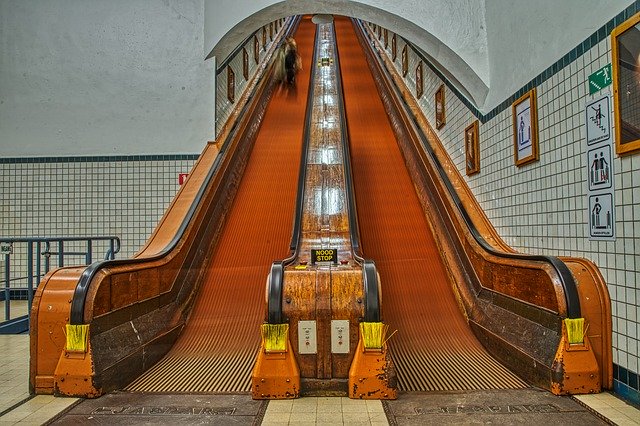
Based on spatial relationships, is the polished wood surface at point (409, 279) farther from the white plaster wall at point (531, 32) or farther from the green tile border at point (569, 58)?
the white plaster wall at point (531, 32)

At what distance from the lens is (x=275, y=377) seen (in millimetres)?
2658

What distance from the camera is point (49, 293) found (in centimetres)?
281

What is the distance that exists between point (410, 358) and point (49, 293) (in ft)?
7.72

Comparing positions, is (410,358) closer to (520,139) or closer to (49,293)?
(520,139)

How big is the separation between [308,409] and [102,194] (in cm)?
453

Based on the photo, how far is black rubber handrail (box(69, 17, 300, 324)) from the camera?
8.78ft

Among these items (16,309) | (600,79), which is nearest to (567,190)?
(600,79)

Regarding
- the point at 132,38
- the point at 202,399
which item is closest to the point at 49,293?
the point at 202,399

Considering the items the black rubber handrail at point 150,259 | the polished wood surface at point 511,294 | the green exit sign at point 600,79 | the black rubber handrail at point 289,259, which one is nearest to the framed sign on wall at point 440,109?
the polished wood surface at point 511,294

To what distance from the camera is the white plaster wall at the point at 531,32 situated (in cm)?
279

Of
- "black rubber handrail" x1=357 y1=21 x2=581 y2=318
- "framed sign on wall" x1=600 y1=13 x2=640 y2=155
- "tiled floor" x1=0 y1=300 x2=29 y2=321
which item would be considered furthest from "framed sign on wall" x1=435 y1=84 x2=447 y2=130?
"tiled floor" x1=0 y1=300 x2=29 y2=321

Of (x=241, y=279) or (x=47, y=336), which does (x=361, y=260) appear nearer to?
(x=241, y=279)

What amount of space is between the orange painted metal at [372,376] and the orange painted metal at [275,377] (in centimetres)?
33

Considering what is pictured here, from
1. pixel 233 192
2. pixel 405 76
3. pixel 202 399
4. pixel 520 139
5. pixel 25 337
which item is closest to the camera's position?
pixel 202 399
